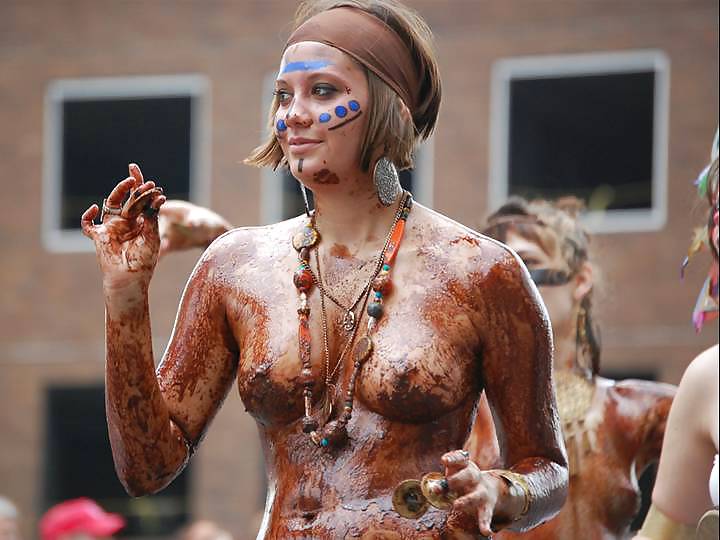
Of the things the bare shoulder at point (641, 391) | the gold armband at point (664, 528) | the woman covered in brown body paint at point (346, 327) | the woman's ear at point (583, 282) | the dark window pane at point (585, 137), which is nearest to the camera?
the woman covered in brown body paint at point (346, 327)

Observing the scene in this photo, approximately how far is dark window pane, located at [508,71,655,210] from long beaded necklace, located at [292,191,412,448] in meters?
15.8

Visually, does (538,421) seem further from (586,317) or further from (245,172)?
(245,172)

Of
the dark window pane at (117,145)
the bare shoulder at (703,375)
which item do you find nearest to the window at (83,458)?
the dark window pane at (117,145)

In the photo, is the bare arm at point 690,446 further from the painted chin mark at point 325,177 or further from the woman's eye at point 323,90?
the woman's eye at point 323,90

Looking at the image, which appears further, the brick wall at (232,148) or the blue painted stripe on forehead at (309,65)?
the brick wall at (232,148)

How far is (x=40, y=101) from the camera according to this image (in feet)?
70.1

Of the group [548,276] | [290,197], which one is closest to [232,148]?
[290,197]

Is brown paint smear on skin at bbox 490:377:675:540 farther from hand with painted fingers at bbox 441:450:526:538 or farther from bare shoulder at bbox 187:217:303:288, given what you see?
hand with painted fingers at bbox 441:450:526:538

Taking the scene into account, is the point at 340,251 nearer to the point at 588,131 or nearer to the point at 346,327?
the point at 346,327

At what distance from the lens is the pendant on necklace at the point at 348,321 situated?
12.1ft

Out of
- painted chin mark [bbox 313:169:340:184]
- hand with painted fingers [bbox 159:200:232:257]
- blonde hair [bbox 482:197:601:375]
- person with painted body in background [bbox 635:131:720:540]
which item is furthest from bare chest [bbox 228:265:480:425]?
blonde hair [bbox 482:197:601:375]

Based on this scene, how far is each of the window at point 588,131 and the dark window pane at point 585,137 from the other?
0.04 ft

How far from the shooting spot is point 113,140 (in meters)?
21.0

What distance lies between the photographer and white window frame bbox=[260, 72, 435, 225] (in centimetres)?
1981
